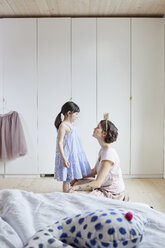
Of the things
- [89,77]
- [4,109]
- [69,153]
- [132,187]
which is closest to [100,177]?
[69,153]

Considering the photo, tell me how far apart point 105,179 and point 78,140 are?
867 millimetres

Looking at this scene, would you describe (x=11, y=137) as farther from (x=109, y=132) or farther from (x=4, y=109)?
(x=109, y=132)

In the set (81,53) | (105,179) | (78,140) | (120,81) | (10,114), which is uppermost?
(81,53)

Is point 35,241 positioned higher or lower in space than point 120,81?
lower

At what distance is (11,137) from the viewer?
13.1 ft

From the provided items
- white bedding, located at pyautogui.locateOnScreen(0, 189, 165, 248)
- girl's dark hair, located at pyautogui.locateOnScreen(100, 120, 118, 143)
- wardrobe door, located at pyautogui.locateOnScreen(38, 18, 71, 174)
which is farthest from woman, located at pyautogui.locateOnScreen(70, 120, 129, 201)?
wardrobe door, located at pyautogui.locateOnScreen(38, 18, 71, 174)

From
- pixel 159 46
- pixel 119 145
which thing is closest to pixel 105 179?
pixel 119 145

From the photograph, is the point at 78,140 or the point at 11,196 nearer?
the point at 11,196

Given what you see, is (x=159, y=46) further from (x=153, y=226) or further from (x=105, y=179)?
(x=153, y=226)

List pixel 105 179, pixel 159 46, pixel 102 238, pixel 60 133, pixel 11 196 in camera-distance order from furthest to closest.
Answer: pixel 159 46, pixel 60 133, pixel 105 179, pixel 11 196, pixel 102 238

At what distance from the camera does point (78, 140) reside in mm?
2980

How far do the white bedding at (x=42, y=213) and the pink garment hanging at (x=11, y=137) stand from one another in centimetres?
246

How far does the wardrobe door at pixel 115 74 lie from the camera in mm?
4008

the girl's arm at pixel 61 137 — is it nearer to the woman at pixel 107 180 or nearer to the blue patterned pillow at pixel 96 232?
the woman at pixel 107 180
